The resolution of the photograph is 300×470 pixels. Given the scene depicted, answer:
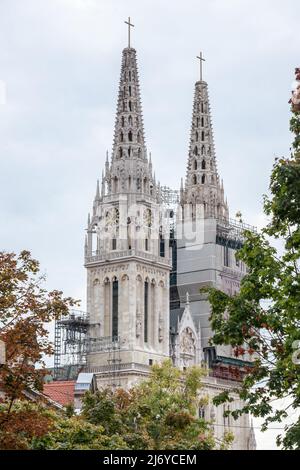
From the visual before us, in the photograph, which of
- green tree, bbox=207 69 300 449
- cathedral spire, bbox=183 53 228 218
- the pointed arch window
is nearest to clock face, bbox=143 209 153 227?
the pointed arch window

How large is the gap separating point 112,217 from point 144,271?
5.83m

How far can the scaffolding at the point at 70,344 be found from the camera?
121 m

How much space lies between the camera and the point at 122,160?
123062 mm

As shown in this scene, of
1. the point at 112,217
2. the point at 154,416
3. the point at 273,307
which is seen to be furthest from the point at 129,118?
the point at 273,307

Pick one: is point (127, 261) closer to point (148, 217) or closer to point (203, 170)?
point (148, 217)

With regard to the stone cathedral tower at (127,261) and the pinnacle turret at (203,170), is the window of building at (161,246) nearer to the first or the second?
the stone cathedral tower at (127,261)

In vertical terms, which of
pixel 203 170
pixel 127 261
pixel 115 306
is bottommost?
pixel 115 306

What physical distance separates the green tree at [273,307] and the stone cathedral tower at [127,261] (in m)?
76.9

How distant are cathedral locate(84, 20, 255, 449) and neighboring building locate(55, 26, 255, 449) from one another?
0.09 meters

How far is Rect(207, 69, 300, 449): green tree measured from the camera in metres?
35.8

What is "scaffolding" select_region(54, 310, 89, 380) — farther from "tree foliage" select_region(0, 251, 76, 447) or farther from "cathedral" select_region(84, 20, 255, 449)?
"tree foliage" select_region(0, 251, 76, 447)

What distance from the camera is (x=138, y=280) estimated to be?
120312 mm

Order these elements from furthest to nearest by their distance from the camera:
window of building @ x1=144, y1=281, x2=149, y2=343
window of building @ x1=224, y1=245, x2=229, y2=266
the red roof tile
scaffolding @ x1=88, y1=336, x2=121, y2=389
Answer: window of building @ x1=224, y1=245, x2=229, y2=266
window of building @ x1=144, y1=281, x2=149, y2=343
scaffolding @ x1=88, y1=336, x2=121, y2=389
the red roof tile

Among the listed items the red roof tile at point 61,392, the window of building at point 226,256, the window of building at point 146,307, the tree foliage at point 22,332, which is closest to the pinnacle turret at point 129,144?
the window of building at point 146,307
